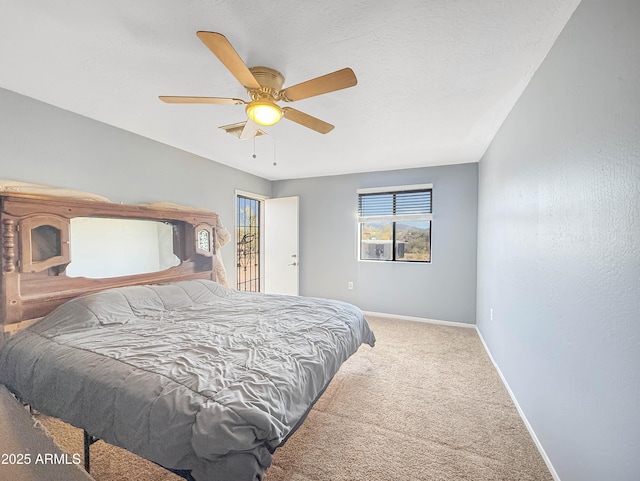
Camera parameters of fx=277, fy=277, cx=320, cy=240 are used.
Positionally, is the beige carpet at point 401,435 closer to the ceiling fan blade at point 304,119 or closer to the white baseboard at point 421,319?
the white baseboard at point 421,319

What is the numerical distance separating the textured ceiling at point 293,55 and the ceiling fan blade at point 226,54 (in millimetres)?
214

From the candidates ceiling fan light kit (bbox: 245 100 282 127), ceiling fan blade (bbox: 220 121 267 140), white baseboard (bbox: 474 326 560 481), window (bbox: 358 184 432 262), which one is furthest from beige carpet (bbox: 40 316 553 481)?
ceiling fan blade (bbox: 220 121 267 140)

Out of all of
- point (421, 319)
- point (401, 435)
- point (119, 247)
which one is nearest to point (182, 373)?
point (401, 435)

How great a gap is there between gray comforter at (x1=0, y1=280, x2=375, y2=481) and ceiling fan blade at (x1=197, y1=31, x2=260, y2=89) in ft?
5.06

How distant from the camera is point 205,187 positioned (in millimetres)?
3816

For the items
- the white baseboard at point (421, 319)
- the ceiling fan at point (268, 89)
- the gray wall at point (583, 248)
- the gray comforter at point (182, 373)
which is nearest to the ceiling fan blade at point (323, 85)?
the ceiling fan at point (268, 89)

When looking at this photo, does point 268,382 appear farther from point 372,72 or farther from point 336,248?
point 336,248

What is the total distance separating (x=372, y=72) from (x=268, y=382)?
1.96 meters

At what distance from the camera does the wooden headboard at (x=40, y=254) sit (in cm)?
195

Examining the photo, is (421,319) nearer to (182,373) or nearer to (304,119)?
(304,119)

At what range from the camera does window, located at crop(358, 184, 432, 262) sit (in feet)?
14.0

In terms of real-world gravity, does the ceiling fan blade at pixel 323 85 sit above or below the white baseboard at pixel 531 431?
above

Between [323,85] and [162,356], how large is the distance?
1.75 metres

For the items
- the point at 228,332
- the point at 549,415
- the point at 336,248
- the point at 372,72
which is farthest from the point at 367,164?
the point at 549,415
